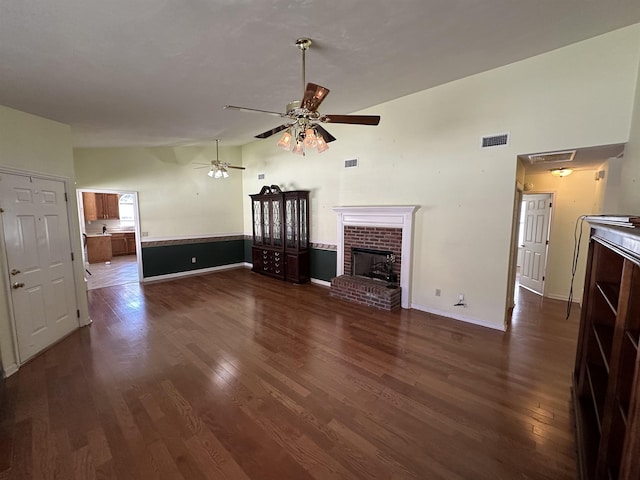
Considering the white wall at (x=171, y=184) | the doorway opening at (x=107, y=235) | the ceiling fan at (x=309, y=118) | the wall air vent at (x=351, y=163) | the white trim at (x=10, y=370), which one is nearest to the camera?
the ceiling fan at (x=309, y=118)

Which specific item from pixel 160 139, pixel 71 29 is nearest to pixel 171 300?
pixel 160 139

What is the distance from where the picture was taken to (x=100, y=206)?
8969mm

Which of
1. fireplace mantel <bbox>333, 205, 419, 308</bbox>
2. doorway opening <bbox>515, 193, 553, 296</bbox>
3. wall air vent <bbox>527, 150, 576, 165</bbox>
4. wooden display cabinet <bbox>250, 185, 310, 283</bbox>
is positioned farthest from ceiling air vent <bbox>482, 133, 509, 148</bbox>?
wooden display cabinet <bbox>250, 185, 310, 283</bbox>

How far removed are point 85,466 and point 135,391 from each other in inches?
29.0

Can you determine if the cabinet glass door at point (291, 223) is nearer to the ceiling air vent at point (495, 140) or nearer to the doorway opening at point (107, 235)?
the ceiling air vent at point (495, 140)

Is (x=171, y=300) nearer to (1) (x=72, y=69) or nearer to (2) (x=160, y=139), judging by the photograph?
(2) (x=160, y=139)

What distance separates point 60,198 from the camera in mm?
3432

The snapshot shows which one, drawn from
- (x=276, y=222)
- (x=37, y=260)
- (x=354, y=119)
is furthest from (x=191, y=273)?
(x=354, y=119)

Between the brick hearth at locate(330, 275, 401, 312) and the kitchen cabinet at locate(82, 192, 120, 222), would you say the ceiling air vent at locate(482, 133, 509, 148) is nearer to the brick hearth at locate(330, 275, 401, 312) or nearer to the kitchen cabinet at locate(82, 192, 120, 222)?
the brick hearth at locate(330, 275, 401, 312)

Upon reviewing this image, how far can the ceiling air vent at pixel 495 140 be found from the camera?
11.3ft

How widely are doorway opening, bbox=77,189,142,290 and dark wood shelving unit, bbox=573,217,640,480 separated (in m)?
7.99

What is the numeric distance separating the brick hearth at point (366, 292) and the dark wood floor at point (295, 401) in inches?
16.5

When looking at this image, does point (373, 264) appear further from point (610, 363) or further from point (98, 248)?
point (98, 248)

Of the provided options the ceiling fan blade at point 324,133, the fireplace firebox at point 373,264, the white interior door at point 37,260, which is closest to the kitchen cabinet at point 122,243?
the white interior door at point 37,260
